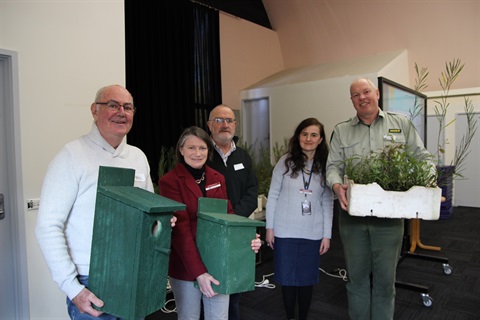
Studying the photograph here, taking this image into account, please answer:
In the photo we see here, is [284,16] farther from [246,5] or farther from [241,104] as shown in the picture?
[241,104]

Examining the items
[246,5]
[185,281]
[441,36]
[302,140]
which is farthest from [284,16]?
[185,281]

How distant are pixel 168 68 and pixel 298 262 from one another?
180 inches

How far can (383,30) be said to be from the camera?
6.66 metres

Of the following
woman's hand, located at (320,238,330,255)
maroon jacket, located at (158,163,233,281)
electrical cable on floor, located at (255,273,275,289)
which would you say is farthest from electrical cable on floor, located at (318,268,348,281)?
maroon jacket, located at (158,163,233,281)

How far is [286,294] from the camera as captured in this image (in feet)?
7.14

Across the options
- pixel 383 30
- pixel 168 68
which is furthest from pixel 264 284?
pixel 383 30

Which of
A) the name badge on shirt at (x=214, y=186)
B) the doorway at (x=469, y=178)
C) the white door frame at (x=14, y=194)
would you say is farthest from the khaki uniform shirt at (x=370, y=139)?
the doorway at (x=469, y=178)

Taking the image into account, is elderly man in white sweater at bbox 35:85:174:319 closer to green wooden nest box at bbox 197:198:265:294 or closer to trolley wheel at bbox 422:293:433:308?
green wooden nest box at bbox 197:198:265:294

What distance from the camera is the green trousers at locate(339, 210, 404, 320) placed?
1830 millimetres

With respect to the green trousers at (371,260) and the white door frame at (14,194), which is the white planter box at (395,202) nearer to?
the green trousers at (371,260)

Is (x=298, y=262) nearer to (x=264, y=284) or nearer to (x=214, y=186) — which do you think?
(x=214, y=186)

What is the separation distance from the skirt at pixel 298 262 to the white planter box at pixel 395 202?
639 millimetres

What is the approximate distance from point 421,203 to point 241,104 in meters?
5.80

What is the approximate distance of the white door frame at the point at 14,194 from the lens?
2.08m
